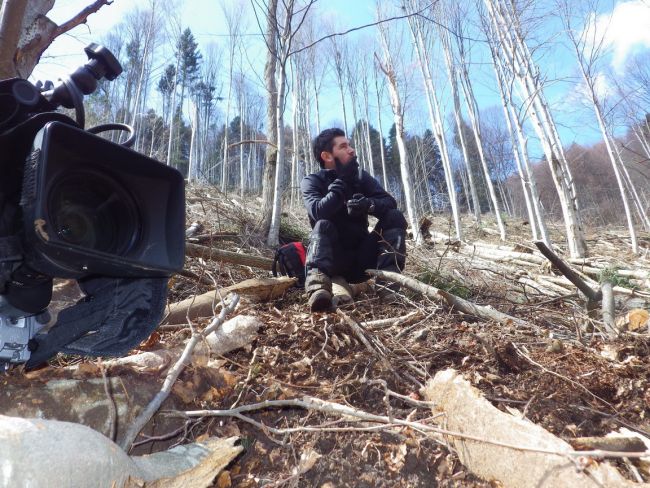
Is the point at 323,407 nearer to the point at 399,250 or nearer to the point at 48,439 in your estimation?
the point at 48,439

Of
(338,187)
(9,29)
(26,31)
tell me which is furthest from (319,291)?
(26,31)

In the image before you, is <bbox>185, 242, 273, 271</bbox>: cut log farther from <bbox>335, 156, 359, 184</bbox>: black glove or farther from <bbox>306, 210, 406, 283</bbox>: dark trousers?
<bbox>335, 156, 359, 184</bbox>: black glove

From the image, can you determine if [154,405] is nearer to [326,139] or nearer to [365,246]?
[365,246]

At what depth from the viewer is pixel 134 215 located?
1.24 metres

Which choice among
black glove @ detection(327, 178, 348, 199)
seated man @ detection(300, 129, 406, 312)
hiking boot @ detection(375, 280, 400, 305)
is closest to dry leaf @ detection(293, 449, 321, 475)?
seated man @ detection(300, 129, 406, 312)

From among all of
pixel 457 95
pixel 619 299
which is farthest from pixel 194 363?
pixel 457 95

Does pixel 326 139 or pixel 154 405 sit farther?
pixel 326 139

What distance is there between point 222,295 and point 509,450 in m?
1.65

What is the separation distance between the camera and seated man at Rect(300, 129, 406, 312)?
9.02ft

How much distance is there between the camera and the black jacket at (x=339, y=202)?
2.85 m

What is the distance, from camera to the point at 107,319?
123cm

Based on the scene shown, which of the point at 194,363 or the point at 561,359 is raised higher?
the point at 194,363

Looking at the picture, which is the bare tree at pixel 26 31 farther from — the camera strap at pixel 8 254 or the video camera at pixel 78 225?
the camera strap at pixel 8 254

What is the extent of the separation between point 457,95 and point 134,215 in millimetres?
16681
